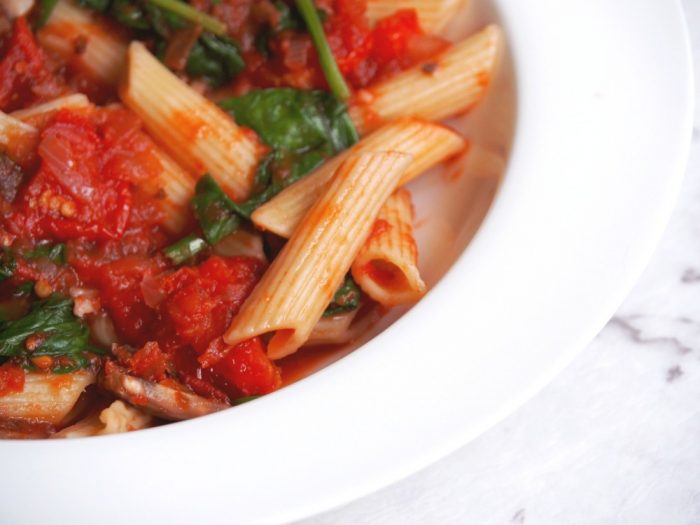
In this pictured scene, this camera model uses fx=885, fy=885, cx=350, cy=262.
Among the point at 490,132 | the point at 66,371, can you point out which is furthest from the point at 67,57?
the point at 490,132

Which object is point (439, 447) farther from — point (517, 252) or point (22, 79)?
point (22, 79)

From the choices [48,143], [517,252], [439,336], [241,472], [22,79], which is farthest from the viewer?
[22,79]

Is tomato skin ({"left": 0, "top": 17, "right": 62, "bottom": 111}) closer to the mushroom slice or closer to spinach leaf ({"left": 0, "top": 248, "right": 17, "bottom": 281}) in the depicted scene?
spinach leaf ({"left": 0, "top": 248, "right": 17, "bottom": 281})

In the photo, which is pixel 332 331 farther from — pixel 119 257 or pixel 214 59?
pixel 214 59

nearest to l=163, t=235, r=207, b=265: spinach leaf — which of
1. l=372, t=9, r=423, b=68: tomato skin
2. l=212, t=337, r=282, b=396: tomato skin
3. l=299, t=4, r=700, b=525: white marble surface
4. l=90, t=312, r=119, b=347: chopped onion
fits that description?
l=90, t=312, r=119, b=347: chopped onion

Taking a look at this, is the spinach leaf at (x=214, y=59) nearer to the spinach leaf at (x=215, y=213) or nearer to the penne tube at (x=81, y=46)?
the penne tube at (x=81, y=46)
